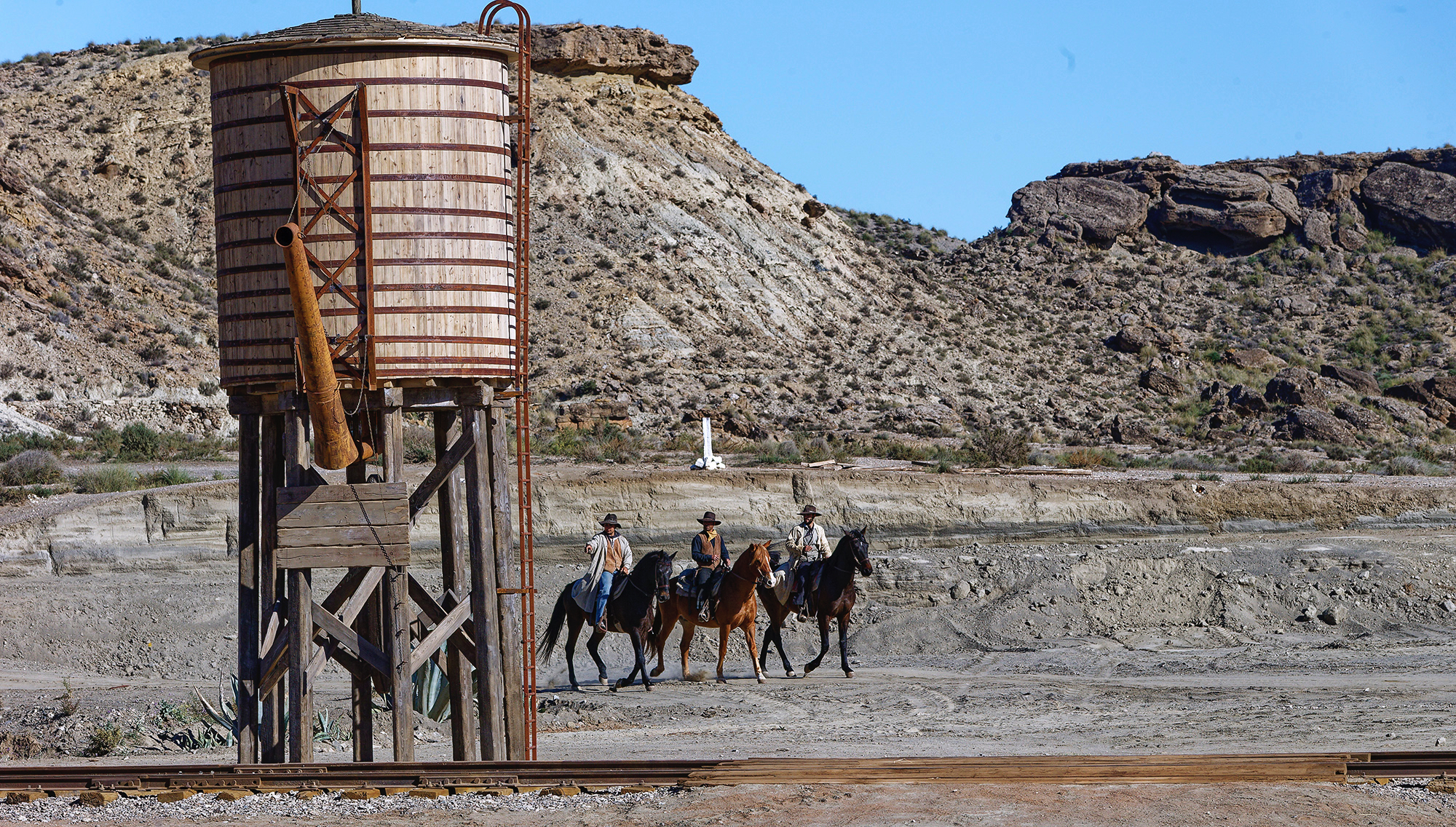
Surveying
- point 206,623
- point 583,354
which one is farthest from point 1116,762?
point 583,354

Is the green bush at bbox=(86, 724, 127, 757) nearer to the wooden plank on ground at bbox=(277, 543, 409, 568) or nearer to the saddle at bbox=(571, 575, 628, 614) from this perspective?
the wooden plank on ground at bbox=(277, 543, 409, 568)

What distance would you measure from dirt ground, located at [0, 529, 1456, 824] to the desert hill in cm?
1335

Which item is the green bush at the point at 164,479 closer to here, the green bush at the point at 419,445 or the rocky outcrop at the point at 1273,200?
the green bush at the point at 419,445

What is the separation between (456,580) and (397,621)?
1.45 m

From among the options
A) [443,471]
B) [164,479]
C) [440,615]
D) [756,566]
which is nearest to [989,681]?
[756,566]

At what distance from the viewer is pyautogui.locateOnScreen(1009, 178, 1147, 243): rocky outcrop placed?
239 ft

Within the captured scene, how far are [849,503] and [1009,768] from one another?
18.3 meters

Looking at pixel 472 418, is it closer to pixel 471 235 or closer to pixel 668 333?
pixel 471 235

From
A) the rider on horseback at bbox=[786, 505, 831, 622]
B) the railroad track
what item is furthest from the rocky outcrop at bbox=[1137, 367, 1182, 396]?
the railroad track

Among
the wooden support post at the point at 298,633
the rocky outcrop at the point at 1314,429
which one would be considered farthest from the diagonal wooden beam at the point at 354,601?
the rocky outcrop at the point at 1314,429

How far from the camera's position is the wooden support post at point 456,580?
1439cm

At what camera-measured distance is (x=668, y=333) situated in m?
52.4

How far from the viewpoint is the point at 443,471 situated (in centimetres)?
1355

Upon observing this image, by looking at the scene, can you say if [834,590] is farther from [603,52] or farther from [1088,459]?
[603,52]
